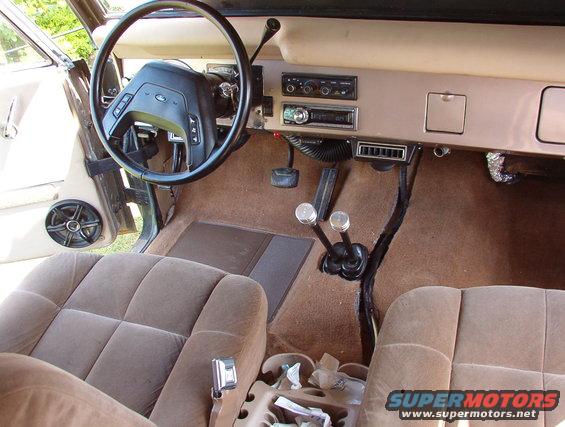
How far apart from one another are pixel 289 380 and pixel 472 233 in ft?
2.85

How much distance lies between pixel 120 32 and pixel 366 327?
1.11m

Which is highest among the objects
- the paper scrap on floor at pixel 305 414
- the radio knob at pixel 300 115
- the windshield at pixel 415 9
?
the windshield at pixel 415 9

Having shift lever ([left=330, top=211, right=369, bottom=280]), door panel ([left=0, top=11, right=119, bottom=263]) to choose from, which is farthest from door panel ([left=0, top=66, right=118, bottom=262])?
shift lever ([left=330, top=211, right=369, bottom=280])

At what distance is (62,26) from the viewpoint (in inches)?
83.6

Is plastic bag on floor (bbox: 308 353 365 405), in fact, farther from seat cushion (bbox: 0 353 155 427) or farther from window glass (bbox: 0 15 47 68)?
window glass (bbox: 0 15 47 68)

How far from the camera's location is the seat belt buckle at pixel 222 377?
1154 mm

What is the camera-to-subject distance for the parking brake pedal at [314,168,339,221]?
7.03ft

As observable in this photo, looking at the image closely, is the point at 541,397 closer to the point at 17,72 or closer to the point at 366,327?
the point at 366,327

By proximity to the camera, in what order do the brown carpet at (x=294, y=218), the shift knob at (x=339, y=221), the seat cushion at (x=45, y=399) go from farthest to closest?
the brown carpet at (x=294, y=218) < the shift knob at (x=339, y=221) < the seat cushion at (x=45, y=399)

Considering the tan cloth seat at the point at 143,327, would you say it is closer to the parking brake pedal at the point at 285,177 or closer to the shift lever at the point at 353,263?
the shift lever at the point at 353,263

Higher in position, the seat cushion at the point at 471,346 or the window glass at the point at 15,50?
the window glass at the point at 15,50

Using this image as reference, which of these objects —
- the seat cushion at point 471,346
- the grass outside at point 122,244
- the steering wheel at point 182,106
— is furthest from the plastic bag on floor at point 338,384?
the grass outside at point 122,244

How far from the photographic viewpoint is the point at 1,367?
69 cm
